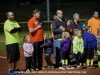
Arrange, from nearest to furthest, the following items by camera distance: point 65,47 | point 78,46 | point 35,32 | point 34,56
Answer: point 35,32, point 34,56, point 78,46, point 65,47

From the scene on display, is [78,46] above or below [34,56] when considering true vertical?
above

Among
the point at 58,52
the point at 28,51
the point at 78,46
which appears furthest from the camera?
the point at 58,52

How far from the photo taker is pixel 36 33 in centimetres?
1168

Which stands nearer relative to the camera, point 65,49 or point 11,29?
point 11,29

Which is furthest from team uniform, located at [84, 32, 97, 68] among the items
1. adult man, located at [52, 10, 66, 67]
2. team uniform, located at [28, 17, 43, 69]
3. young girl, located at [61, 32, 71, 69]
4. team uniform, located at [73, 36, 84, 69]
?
team uniform, located at [28, 17, 43, 69]

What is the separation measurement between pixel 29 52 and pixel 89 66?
7.49 feet

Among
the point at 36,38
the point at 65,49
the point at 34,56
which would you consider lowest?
the point at 34,56

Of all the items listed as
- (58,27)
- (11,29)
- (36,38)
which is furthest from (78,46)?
(11,29)

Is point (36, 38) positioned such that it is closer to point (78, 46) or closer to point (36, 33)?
point (36, 33)

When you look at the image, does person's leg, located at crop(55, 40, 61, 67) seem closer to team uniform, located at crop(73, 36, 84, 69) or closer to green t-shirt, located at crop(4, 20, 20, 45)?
team uniform, located at crop(73, 36, 84, 69)

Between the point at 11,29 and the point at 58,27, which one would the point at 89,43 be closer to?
the point at 58,27

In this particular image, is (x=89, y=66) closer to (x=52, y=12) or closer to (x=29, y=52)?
(x=29, y=52)

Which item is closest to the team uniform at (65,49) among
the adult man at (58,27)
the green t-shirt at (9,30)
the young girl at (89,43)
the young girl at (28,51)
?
the adult man at (58,27)

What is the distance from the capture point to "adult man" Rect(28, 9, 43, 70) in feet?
37.9
